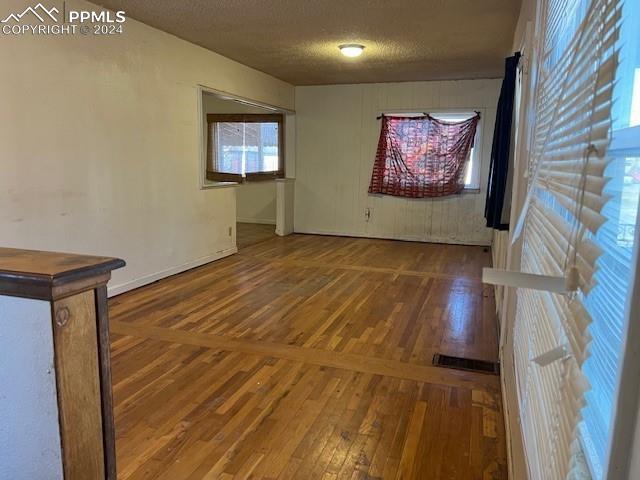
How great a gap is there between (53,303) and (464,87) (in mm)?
6623

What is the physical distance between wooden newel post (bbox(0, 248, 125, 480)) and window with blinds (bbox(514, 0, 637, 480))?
35.4 inches

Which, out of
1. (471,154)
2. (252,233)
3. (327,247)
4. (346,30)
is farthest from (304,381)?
(252,233)

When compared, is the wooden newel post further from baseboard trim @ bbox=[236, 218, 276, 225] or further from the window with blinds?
baseboard trim @ bbox=[236, 218, 276, 225]

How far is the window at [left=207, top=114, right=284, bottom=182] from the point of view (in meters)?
8.02

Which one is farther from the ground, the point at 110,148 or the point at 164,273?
the point at 110,148

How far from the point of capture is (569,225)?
2.86 feet

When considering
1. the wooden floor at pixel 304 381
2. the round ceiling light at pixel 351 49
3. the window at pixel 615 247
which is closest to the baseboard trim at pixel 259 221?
the wooden floor at pixel 304 381

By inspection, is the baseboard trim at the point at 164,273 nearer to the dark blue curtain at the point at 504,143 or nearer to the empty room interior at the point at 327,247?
the empty room interior at the point at 327,247

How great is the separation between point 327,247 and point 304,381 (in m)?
4.07

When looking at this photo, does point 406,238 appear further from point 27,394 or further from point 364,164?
point 27,394

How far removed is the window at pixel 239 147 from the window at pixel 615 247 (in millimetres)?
7480

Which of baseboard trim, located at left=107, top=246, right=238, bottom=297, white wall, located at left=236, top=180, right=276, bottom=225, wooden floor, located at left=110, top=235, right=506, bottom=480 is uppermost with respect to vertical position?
white wall, located at left=236, top=180, right=276, bottom=225

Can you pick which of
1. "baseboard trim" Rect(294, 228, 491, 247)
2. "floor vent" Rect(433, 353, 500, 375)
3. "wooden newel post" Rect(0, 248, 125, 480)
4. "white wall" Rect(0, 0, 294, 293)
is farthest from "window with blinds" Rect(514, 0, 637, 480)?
"baseboard trim" Rect(294, 228, 491, 247)

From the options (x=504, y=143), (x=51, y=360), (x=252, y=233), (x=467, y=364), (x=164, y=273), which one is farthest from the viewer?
(x=252, y=233)
